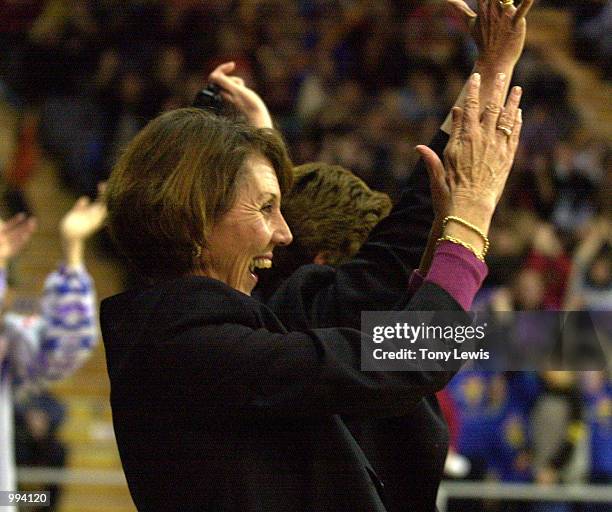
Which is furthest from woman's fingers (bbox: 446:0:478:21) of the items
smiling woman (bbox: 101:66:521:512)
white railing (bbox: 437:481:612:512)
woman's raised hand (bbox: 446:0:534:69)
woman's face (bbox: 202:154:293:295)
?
white railing (bbox: 437:481:612:512)

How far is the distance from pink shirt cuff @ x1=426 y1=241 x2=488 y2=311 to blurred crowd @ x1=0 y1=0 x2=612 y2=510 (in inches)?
123

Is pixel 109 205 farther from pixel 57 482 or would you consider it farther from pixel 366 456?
pixel 57 482

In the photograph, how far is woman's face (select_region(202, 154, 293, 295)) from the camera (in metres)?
1.17

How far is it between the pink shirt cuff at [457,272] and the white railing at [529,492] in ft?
7.53

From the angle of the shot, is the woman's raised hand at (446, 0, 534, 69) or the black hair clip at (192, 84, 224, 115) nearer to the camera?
the woman's raised hand at (446, 0, 534, 69)

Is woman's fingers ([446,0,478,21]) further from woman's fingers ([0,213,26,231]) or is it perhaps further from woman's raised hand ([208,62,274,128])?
woman's fingers ([0,213,26,231])

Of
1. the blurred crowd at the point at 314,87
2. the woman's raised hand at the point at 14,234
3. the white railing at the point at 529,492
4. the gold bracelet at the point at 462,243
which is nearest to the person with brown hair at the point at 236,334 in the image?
the gold bracelet at the point at 462,243

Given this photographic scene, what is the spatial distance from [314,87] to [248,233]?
4085 mm

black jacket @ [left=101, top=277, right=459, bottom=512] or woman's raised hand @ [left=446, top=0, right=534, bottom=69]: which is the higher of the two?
woman's raised hand @ [left=446, top=0, right=534, bottom=69]

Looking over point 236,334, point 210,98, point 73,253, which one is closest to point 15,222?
point 73,253

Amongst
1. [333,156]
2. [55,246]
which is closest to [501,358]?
[333,156]

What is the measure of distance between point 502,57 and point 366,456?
0.42 meters

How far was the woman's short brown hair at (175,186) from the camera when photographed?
3.76 ft

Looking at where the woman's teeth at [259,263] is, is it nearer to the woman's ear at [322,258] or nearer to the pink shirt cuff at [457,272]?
the pink shirt cuff at [457,272]
